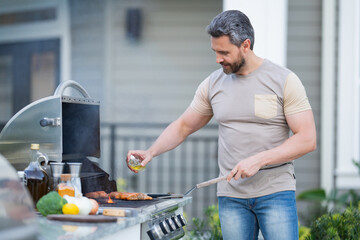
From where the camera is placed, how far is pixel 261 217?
110 inches

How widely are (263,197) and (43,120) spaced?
1140 mm

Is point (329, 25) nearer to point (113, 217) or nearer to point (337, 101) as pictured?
point (337, 101)

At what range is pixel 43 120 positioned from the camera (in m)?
2.71

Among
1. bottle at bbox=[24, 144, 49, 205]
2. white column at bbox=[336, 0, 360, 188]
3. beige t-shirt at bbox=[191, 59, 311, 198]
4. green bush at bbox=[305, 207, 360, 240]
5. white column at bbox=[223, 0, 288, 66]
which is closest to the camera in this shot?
bottle at bbox=[24, 144, 49, 205]

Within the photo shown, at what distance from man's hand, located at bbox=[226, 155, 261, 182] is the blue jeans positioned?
215mm

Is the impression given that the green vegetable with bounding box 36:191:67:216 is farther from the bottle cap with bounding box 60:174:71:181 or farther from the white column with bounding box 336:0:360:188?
the white column with bounding box 336:0:360:188

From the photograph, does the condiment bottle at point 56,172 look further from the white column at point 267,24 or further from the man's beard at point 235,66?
the white column at point 267,24

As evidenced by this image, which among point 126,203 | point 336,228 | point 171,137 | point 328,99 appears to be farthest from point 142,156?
point 328,99

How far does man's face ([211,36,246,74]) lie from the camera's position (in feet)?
9.05

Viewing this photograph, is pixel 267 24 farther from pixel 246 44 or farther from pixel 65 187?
pixel 65 187

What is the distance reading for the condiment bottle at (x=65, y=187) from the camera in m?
2.43

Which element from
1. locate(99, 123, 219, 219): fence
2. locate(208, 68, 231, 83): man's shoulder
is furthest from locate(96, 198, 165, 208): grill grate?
locate(99, 123, 219, 219): fence

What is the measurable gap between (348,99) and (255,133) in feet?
10.5

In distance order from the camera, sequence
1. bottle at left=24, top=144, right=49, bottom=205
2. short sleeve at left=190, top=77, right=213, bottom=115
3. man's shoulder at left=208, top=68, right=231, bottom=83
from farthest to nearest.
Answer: short sleeve at left=190, top=77, right=213, bottom=115 → man's shoulder at left=208, top=68, right=231, bottom=83 → bottle at left=24, top=144, right=49, bottom=205
